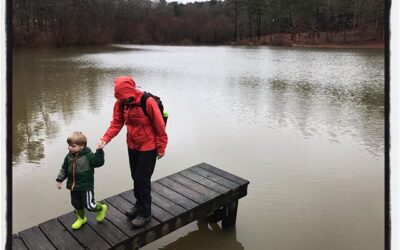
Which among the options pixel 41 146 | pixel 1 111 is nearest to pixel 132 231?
pixel 1 111

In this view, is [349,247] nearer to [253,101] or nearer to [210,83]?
[253,101]

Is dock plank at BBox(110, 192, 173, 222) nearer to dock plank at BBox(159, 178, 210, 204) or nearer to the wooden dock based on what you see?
the wooden dock

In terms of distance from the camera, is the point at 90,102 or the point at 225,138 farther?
the point at 90,102

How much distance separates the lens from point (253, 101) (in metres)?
12.3

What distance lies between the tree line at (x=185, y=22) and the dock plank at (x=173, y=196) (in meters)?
36.2

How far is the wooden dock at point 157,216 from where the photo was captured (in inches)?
129

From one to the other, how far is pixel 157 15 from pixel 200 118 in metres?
65.6

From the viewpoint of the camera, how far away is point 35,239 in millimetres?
3266

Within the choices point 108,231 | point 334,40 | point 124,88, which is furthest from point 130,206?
point 334,40

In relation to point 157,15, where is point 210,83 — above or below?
below

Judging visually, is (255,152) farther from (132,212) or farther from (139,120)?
(139,120)

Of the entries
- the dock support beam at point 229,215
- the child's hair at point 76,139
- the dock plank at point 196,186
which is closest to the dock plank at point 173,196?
the dock plank at point 196,186

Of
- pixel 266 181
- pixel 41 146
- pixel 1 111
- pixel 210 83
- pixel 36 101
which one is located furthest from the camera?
pixel 210 83

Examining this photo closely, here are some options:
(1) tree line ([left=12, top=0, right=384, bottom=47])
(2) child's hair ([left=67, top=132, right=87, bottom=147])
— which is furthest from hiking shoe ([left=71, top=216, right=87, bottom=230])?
(1) tree line ([left=12, top=0, right=384, bottom=47])
